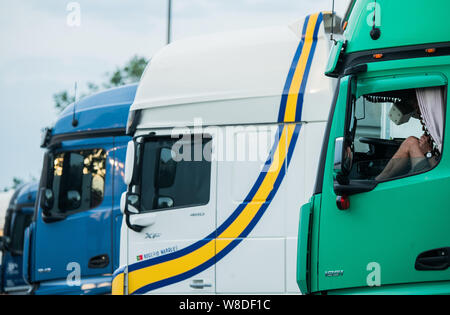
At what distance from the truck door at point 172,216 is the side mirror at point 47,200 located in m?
2.56

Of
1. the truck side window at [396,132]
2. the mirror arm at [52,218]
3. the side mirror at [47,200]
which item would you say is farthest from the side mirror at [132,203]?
the truck side window at [396,132]

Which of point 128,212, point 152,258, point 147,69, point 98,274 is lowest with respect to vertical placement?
point 98,274

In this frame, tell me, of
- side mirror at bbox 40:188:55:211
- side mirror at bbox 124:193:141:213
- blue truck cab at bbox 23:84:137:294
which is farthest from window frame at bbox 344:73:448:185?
side mirror at bbox 40:188:55:211

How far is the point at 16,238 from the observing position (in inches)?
617

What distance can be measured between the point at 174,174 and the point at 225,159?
0.63m

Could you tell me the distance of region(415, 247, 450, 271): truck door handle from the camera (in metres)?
4.57

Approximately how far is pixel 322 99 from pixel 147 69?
2.06 metres

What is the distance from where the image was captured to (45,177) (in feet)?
30.7

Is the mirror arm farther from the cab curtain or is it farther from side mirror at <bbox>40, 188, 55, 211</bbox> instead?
the cab curtain

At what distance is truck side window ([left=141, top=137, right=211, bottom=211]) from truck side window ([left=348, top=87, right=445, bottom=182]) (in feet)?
6.65

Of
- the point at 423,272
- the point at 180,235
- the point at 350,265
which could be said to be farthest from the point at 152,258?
the point at 423,272

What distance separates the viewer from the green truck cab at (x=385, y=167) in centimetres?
464

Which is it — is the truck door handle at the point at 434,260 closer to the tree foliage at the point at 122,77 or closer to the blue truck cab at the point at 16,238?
the blue truck cab at the point at 16,238
